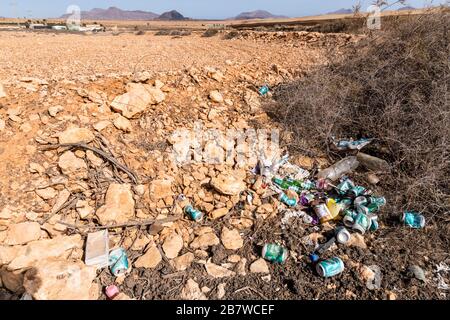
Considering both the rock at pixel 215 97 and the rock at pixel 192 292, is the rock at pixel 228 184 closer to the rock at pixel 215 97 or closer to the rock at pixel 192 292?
the rock at pixel 192 292

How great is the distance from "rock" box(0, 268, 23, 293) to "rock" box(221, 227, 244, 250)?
1.42 metres

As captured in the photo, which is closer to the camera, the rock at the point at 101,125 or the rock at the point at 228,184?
the rock at the point at 228,184

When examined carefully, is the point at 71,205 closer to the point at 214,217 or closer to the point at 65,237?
the point at 65,237

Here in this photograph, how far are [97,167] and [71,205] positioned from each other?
0.39 m

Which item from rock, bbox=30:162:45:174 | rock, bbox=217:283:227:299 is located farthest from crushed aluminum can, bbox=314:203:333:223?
rock, bbox=30:162:45:174

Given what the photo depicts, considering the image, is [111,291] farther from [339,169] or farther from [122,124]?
[339,169]

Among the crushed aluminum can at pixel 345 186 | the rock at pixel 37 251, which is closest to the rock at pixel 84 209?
the rock at pixel 37 251

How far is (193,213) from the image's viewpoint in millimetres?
2385

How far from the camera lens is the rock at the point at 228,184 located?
8.23 feet

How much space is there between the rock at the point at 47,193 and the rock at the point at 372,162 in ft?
9.55

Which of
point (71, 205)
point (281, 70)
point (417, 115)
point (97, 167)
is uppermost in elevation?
point (281, 70)

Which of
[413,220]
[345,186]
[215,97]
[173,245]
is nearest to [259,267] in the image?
[173,245]
